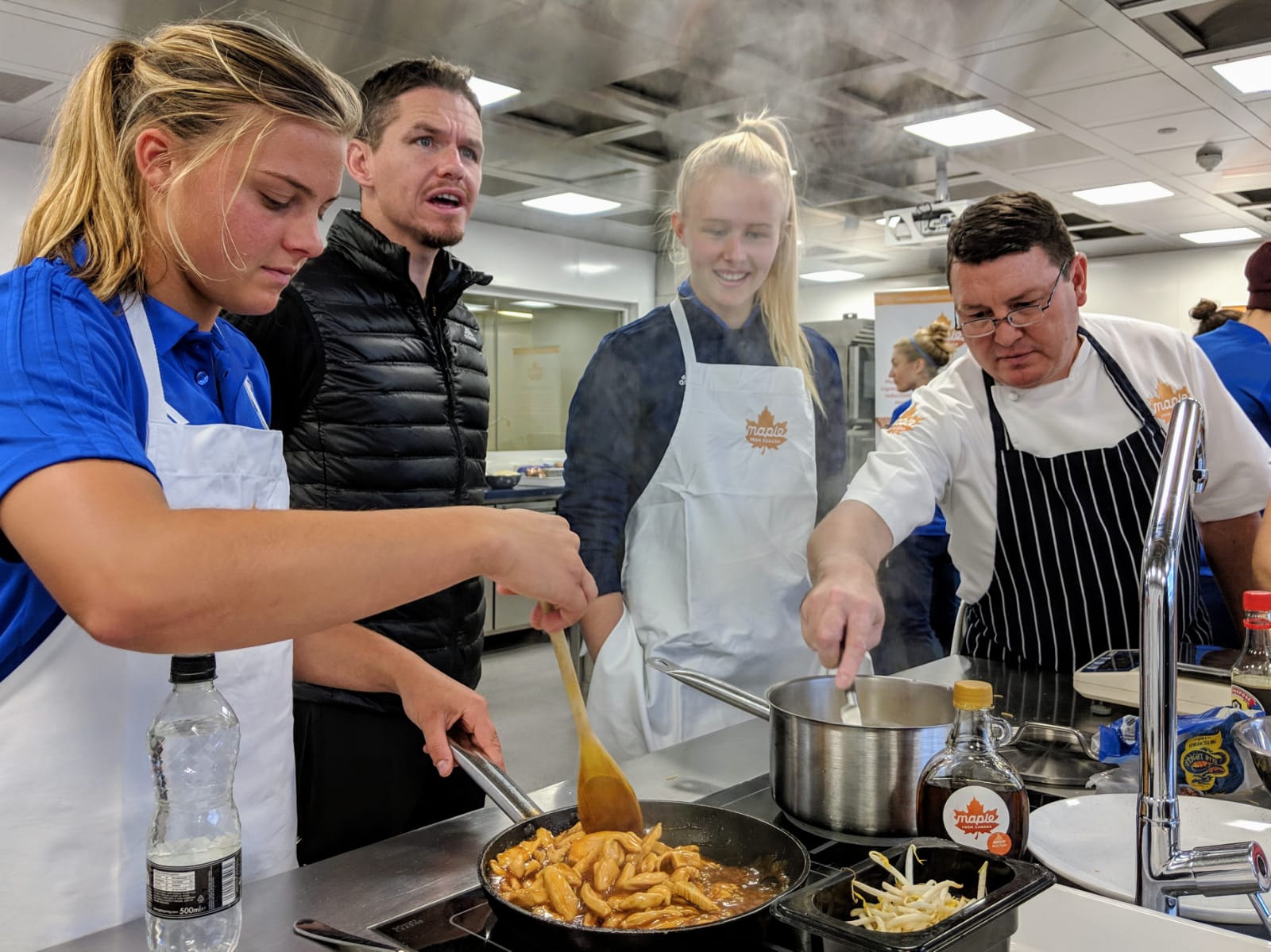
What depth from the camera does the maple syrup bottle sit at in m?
0.81

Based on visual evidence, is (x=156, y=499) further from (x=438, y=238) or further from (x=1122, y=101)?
(x=1122, y=101)

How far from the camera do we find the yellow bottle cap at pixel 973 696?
2.59 feet

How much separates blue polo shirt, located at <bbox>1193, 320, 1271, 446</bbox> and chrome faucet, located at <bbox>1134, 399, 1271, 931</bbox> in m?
2.09

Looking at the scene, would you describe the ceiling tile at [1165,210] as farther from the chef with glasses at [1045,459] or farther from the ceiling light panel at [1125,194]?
the chef with glasses at [1045,459]

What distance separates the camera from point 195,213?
858mm

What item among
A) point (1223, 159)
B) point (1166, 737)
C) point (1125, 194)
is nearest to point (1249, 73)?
point (1223, 159)

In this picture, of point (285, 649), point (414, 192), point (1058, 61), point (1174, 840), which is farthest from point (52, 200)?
point (1058, 61)

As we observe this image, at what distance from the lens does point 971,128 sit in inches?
180

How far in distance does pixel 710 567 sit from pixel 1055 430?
65 centimetres

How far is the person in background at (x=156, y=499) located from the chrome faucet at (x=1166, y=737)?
0.46 metres

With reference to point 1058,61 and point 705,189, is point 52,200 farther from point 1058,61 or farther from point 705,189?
point 1058,61

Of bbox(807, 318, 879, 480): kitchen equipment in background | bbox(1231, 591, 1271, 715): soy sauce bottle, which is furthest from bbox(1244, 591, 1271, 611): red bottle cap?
bbox(807, 318, 879, 480): kitchen equipment in background

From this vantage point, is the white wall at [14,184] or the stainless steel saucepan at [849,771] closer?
the stainless steel saucepan at [849,771]

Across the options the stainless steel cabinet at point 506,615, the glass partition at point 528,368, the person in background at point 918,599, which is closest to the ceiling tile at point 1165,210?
the person in background at point 918,599
